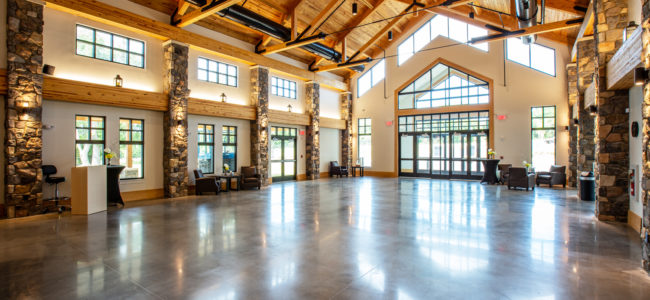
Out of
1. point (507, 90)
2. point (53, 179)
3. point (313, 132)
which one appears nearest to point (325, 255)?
point (53, 179)

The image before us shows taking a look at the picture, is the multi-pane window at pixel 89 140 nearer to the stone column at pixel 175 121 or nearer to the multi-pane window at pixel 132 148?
the multi-pane window at pixel 132 148

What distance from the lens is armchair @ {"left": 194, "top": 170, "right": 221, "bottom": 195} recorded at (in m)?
10.2

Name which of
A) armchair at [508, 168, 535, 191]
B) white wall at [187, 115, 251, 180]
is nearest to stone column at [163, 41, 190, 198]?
white wall at [187, 115, 251, 180]

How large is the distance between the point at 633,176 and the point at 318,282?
5.96 metres

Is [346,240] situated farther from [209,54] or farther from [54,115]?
[209,54]

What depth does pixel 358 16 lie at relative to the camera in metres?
13.3

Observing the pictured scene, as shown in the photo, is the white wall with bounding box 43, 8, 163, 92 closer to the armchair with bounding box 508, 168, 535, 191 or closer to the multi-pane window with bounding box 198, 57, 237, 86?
the multi-pane window with bounding box 198, 57, 237, 86

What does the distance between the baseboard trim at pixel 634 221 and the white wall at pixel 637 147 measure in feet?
0.23

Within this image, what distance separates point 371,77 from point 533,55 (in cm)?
715

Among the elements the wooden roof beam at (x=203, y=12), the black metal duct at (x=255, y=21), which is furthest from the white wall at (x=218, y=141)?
the black metal duct at (x=255, y=21)

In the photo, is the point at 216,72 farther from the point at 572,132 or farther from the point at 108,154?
the point at 572,132

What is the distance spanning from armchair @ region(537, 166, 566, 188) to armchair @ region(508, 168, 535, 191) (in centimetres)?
111

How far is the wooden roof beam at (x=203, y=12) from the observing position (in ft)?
26.9

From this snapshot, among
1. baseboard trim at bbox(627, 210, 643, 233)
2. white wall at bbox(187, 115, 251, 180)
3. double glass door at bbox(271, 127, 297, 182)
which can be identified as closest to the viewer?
baseboard trim at bbox(627, 210, 643, 233)
